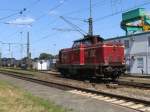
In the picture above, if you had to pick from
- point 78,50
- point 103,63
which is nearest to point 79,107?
point 103,63

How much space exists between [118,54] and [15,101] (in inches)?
607

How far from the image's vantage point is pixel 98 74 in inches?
1202

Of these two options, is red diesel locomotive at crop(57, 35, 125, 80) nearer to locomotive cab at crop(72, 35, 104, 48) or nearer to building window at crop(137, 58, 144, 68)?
locomotive cab at crop(72, 35, 104, 48)

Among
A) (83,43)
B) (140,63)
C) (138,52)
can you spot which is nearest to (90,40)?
(83,43)

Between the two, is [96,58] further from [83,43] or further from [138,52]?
[138,52]

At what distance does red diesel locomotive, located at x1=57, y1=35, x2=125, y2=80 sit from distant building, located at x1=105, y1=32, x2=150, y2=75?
730 inches

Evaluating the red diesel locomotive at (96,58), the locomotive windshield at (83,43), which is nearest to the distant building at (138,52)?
the locomotive windshield at (83,43)

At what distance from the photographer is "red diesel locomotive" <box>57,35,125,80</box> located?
99.4ft

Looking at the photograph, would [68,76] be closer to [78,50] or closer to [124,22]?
[78,50]

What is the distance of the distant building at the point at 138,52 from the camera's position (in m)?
51.9

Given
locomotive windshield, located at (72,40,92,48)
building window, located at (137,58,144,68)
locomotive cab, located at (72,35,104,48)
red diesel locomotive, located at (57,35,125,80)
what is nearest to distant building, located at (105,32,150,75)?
building window, located at (137,58,144,68)

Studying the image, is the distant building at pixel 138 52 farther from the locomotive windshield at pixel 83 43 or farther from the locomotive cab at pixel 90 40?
the locomotive cab at pixel 90 40

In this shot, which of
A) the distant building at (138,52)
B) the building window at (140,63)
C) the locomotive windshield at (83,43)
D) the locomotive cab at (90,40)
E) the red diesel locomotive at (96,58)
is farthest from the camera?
the building window at (140,63)

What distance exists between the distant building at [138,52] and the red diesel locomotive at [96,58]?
18.5 metres
